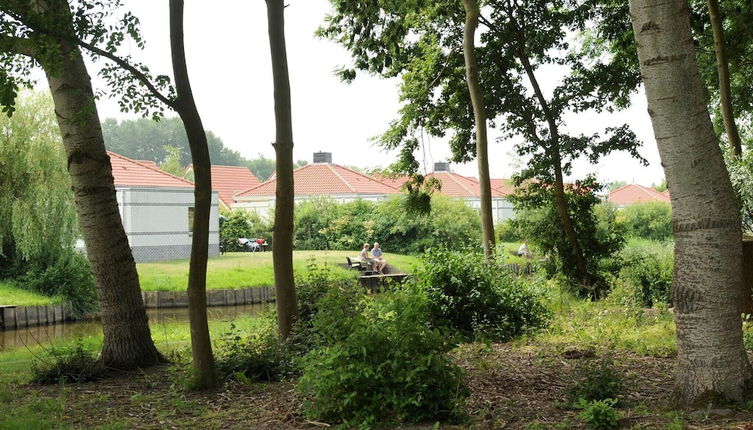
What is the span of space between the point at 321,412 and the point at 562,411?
5.51ft

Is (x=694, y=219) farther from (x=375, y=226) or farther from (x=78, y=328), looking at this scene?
(x=375, y=226)

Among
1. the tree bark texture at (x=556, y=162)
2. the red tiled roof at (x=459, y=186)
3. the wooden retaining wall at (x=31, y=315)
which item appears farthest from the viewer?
the red tiled roof at (x=459, y=186)

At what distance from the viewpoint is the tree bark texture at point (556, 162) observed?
Answer: 15711 mm

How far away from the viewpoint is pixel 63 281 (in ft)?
72.8

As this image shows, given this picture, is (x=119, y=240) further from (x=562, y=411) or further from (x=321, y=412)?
(x=562, y=411)

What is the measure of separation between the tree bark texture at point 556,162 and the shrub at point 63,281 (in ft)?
46.8

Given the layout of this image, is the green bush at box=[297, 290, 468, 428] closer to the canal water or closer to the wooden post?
the wooden post

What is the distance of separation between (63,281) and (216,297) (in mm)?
4744

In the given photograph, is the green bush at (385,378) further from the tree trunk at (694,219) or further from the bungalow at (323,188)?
the bungalow at (323,188)

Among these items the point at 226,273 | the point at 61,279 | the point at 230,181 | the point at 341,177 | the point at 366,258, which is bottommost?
the point at 226,273

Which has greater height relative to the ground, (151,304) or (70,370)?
(70,370)

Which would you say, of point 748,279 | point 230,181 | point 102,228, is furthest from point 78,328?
point 230,181

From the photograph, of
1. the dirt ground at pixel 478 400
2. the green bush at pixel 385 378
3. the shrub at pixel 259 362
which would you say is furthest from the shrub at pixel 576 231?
the green bush at pixel 385 378

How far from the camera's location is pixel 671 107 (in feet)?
15.3
